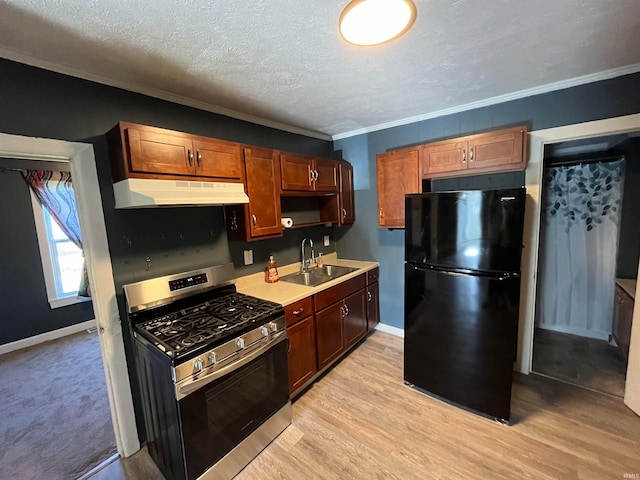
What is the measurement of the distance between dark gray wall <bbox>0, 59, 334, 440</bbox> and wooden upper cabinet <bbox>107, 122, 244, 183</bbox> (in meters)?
0.18

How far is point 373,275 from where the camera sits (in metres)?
3.24

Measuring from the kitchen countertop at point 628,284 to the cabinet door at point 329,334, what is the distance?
8.51 feet

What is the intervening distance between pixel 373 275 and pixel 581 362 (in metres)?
2.14

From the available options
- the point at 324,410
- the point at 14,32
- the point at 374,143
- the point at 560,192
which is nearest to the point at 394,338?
the point at 324,410

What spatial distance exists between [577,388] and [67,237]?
620cm

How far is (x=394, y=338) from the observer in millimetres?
3297

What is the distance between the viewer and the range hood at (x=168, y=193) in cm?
154

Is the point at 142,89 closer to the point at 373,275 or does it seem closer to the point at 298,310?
the point at 298,310

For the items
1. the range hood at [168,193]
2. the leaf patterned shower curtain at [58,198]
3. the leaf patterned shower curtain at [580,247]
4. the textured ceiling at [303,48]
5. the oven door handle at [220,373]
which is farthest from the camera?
the leaf patterned shower curtain at [58,198]

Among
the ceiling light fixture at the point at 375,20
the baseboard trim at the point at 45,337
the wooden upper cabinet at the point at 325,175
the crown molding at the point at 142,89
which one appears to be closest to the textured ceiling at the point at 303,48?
the crown molding at the point at 142,89

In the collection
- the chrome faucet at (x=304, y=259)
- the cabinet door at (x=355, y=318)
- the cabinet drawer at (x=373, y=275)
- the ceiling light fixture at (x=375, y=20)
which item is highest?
the ceiling light fixture at (x=375, y=20)

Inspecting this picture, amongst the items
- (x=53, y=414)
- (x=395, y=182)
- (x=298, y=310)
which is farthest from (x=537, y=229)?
(x=53, y=414)

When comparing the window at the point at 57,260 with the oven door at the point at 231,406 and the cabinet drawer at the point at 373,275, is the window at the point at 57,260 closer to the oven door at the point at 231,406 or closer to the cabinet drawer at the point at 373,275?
the oven door at the point at 231,406

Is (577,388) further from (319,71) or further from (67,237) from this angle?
(67,237)
